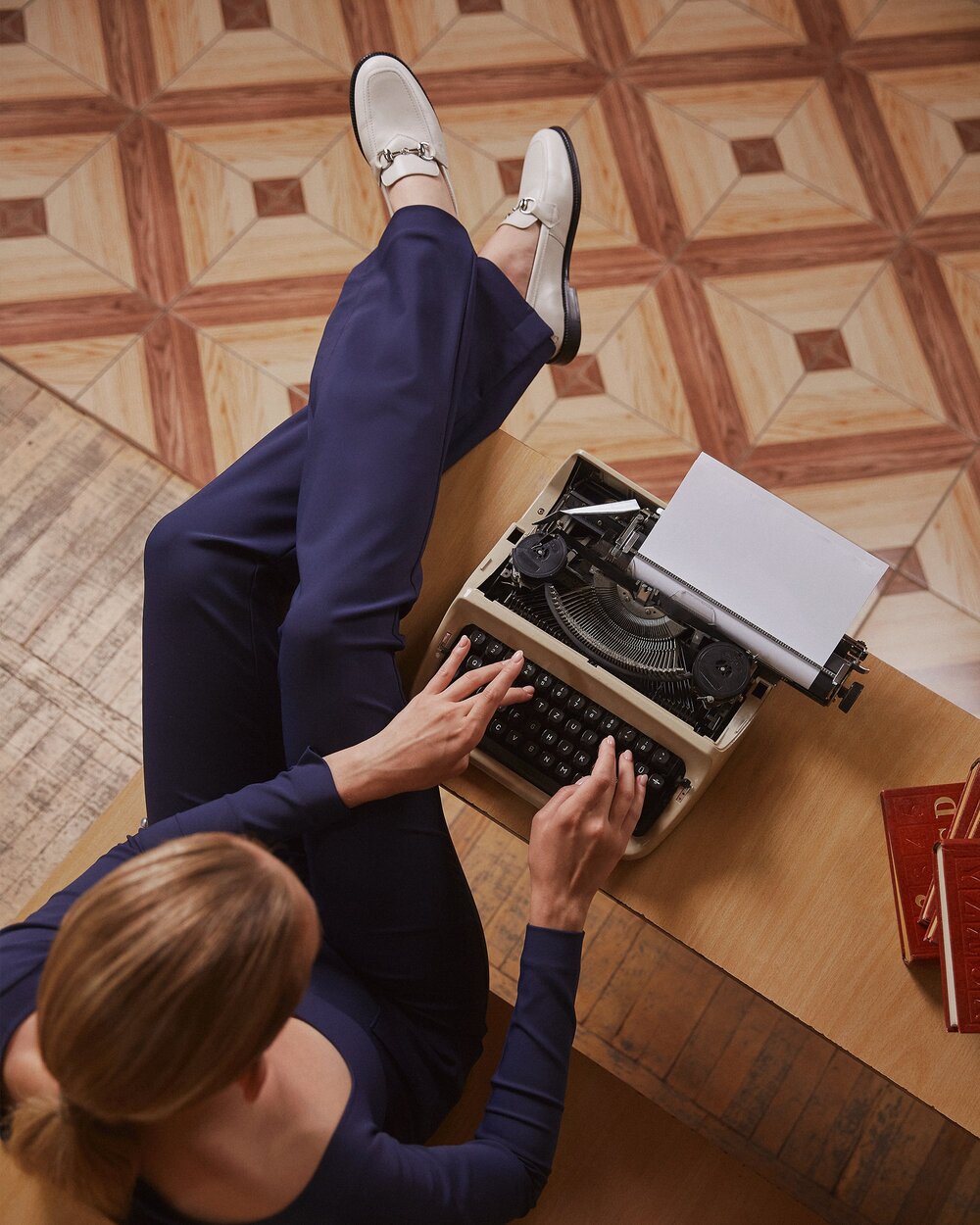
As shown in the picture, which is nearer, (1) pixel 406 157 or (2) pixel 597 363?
(1) pixel 406 157

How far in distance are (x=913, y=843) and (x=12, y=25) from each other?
324 centimetres

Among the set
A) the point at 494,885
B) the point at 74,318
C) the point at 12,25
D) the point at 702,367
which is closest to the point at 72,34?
the point at 12,25

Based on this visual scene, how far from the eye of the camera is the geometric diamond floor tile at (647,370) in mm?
→ 2752

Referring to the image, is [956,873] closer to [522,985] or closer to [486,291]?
[522,985]

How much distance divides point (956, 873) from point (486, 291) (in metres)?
1.14

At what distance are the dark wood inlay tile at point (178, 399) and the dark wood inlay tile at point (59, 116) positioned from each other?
0.69 m

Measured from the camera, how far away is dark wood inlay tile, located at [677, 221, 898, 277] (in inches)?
114

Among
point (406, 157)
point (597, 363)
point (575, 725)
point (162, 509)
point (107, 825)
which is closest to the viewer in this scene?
point (575, 725)

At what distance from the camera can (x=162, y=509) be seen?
2.61 meters

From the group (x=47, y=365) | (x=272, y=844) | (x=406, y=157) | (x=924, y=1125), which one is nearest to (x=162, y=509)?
(x=47, y=365)

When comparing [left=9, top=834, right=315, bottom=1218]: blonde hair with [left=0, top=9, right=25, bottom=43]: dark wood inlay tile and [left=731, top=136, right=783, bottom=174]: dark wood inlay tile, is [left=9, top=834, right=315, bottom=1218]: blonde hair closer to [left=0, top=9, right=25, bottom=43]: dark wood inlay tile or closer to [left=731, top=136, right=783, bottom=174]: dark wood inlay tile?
[left=731, top=136, right=783, bottom=174]: dark wood inlay tile

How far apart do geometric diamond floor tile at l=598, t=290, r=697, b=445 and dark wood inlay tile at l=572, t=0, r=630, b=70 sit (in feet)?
2.72

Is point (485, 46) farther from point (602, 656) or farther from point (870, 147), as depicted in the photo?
point (602, 656)

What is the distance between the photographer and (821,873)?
1526mm
